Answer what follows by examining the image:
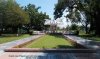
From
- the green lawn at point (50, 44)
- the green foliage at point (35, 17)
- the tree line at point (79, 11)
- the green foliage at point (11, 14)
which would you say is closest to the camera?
the green lawn at point (50, 44)

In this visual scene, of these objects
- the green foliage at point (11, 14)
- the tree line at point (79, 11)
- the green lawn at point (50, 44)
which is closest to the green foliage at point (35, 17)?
the tree line at point (79, 11)

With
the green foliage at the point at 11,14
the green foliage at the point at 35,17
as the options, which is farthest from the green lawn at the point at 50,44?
the green foliage at the point at 35,17

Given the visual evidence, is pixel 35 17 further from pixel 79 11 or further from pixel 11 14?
pixel 11 14

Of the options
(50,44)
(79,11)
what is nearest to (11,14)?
(79,11)

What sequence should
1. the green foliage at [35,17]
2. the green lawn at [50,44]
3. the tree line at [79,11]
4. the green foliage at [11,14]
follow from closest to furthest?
the green lawn at [50,44]
the green foliage at [11,14]
the tree line at [79,11]
the green foliage at [35,17]

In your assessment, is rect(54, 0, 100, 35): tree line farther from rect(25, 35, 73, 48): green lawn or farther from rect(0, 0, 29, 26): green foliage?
rect(25, 35, 73, 48): green lawn

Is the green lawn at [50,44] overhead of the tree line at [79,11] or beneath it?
beneath

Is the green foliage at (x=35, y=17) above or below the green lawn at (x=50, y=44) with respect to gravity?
above

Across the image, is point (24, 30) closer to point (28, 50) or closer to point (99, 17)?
point (99, 17)

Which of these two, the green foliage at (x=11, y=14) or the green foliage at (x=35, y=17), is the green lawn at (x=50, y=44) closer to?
the green foliage at (x=11, y=14)

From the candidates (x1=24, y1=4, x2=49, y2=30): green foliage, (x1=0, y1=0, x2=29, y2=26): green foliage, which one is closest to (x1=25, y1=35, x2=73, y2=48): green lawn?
(x1=0, y1=0, x2=29, y2=26): green foliage

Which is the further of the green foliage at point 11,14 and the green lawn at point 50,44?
the green foliage at point 11,14

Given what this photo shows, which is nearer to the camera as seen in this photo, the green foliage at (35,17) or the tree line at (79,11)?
the tree line at (79,11)

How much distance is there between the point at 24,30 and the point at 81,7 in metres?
22.2
